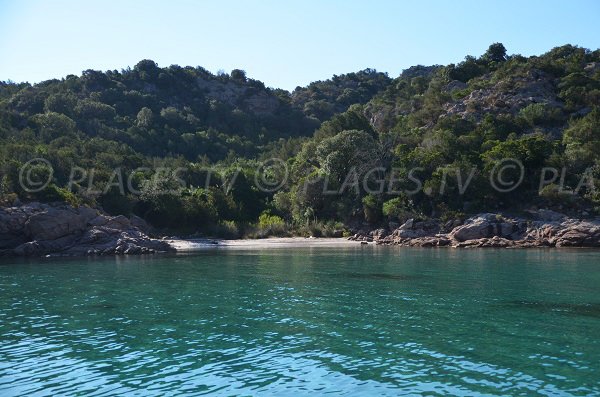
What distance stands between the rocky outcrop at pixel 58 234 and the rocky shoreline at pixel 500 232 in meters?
25.8

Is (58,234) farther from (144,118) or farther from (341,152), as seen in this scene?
(144,118)

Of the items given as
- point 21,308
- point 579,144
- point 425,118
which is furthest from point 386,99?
point 21,308

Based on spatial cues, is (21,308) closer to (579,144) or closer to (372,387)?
(372,387)

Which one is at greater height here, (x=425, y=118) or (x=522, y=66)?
(x=522, y=66)

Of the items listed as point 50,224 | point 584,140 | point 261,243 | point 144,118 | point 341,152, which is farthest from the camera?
point 144,118

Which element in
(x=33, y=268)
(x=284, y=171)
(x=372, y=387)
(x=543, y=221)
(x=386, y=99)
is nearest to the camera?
(x=372, y=387)

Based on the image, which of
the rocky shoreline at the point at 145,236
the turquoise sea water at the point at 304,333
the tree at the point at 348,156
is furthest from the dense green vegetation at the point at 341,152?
the turquoise sea water at the point at 304,333

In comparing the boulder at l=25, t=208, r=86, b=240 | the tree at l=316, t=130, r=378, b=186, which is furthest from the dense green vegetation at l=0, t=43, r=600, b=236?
the boulder at l=25, t=208, r=86, b=240

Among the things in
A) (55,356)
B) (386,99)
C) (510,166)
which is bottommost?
(55,356)

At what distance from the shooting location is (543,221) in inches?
2153

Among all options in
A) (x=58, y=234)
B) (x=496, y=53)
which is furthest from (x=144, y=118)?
(x=496, y=53)

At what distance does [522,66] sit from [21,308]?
88927mm

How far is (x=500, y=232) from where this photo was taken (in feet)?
179

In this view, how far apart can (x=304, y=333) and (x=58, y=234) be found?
37.7 meters
